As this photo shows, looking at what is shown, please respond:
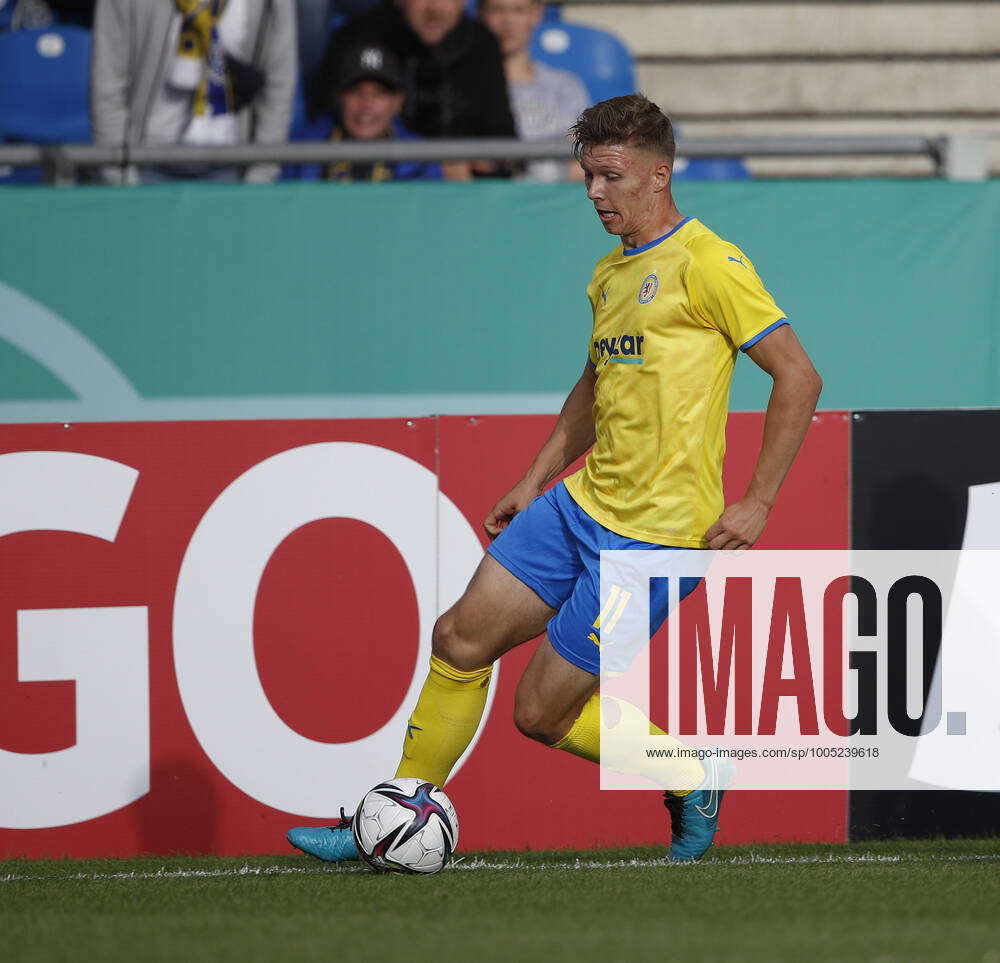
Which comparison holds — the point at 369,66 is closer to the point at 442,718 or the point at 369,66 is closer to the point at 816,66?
the point at 816,66

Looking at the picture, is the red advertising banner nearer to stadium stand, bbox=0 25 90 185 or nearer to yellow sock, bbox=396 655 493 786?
yellow sock, bbox=396 655 493 786

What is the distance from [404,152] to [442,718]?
123 inches

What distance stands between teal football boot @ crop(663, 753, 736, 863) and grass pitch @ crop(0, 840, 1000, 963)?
0.25ft

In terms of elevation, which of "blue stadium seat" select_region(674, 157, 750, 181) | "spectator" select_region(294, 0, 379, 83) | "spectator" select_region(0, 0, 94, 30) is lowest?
"blue stadium seat" select_region(674, 157, 750, 181)

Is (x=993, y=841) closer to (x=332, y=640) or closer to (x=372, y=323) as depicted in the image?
(x=332, y=640)

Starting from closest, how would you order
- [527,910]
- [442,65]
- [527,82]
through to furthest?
[527,910] → [442,65] → [527,82]

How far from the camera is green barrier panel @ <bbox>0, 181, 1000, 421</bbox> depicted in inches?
240

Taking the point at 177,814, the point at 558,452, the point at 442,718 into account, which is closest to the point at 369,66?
the point at 558,452

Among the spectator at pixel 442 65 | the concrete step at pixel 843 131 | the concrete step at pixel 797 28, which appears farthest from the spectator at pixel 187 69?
the concrete step at pixel 843 131

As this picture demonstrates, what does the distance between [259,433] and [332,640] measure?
0.69 meters

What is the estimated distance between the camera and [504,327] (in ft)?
20.2

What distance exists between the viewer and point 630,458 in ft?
12.3

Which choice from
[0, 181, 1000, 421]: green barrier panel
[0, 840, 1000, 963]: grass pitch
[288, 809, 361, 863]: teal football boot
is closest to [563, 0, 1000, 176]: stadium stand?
[0, 181, 1000, 421]: green barrier panel

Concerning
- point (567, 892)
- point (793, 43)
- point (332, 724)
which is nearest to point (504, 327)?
point (332, 724)
